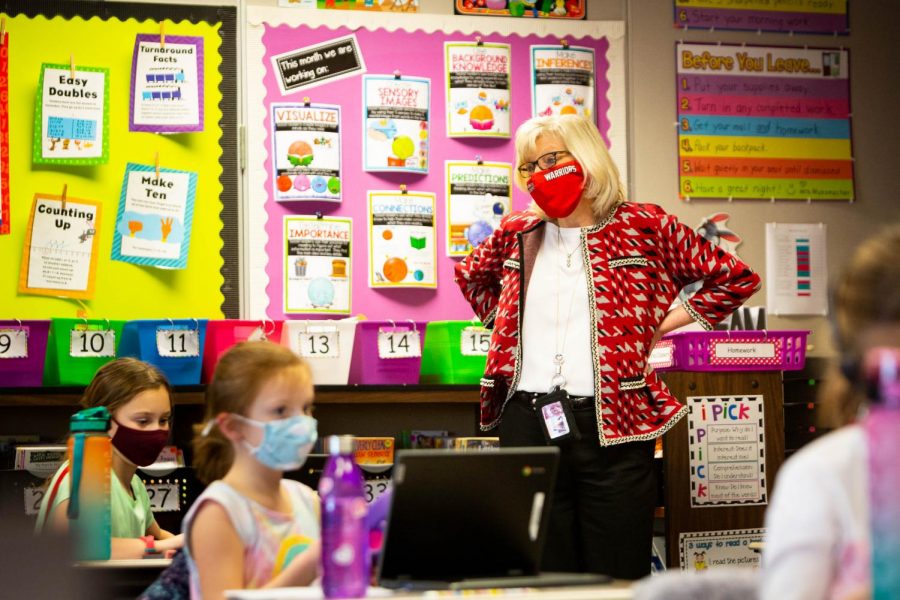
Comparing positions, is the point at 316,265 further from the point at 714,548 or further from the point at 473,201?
the point at 714,548

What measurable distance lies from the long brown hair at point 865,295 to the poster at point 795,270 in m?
3.41

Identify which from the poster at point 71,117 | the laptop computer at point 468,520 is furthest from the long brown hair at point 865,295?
the poster at point 71,117

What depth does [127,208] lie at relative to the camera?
4.08m

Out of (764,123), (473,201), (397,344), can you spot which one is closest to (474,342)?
(397,344)

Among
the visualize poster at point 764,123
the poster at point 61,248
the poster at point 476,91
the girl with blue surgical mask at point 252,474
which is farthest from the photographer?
the visualize poster at point 764,123

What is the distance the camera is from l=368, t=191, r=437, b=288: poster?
4.26 meters

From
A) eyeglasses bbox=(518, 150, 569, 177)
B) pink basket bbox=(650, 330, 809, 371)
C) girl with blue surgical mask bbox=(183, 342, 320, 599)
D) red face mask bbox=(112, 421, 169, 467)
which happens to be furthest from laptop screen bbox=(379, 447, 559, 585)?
pink basket bbox=(650, 330, 809, 371)

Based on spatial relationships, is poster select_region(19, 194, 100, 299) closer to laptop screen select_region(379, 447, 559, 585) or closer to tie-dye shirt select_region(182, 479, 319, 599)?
tie-dye shirt select_region(182, 479, 319, 599)

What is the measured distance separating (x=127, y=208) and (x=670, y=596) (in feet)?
10.8

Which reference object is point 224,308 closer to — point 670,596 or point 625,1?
point 625,1

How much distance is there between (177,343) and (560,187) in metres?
1.56

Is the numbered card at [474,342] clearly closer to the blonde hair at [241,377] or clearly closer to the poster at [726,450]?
the poster at [726,450]

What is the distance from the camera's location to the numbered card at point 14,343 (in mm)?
3623

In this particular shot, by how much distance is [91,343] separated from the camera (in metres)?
3.66
